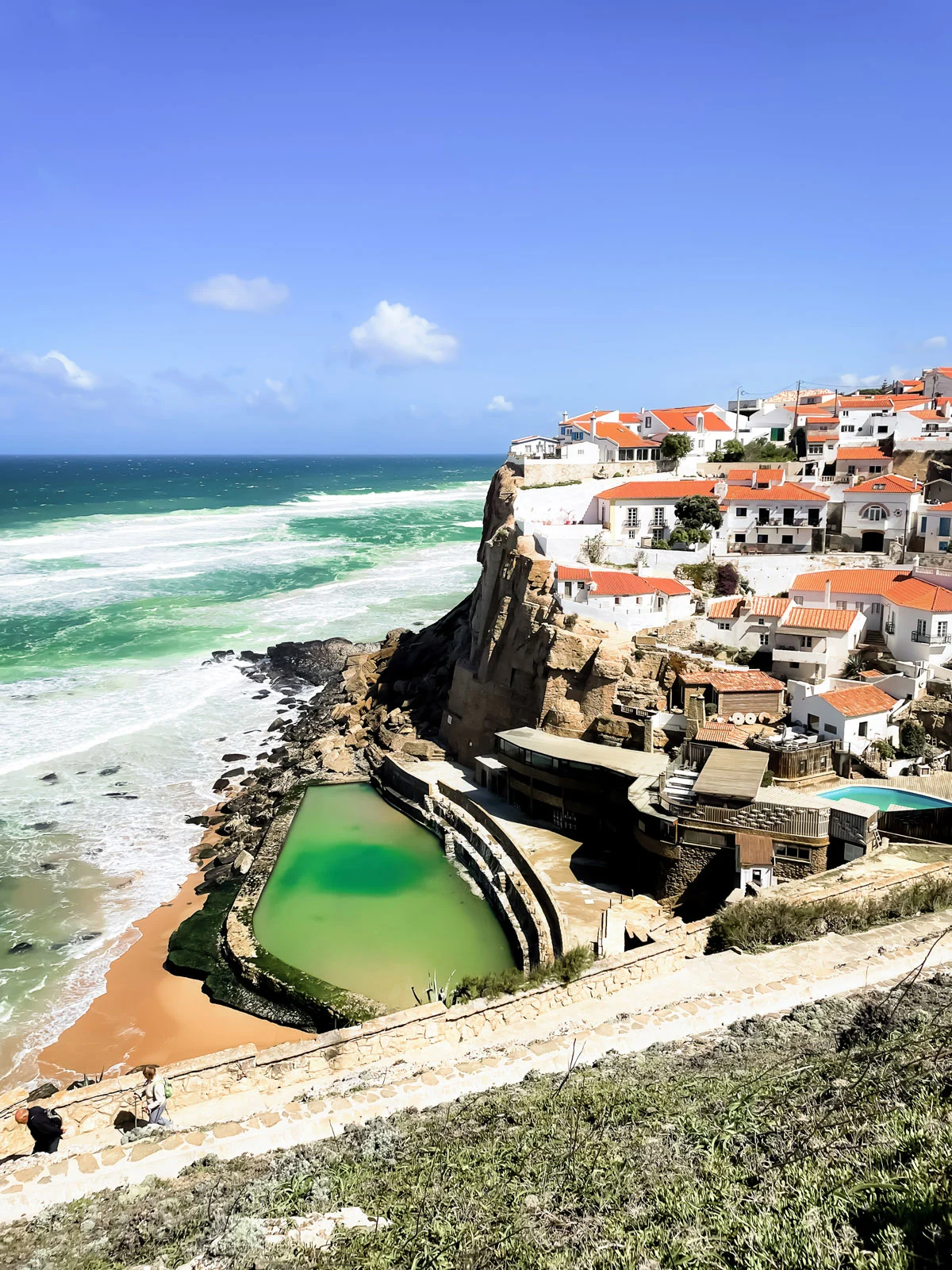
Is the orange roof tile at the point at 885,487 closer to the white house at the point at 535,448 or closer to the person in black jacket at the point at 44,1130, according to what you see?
the white house at the point at 535,448

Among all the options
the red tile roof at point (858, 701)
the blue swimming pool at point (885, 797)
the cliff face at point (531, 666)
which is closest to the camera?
the blue swimming pool at point (885, 797)

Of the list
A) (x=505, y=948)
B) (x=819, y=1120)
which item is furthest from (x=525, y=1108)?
(x=505, y=948)

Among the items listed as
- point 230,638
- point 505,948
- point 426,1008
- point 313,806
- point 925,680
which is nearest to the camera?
point 426,1008

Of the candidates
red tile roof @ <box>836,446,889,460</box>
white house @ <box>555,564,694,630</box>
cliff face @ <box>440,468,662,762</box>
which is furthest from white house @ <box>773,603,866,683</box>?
red tile roof @ <box>836,446,889,460</box>

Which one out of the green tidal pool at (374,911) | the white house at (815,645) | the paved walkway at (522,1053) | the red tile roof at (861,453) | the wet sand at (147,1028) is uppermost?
the red tile roof at (861,453)

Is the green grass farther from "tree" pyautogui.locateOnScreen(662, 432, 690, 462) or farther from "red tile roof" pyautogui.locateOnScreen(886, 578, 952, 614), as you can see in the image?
"tree" pyautogui.locateOnScreen(662, 432, 690, 462)

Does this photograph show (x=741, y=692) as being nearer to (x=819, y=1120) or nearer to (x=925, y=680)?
(x=925, y=680)

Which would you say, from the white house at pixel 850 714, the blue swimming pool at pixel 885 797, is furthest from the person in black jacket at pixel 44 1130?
the white house at pixel 850 714

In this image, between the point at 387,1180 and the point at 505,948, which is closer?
the point at 387,1180
